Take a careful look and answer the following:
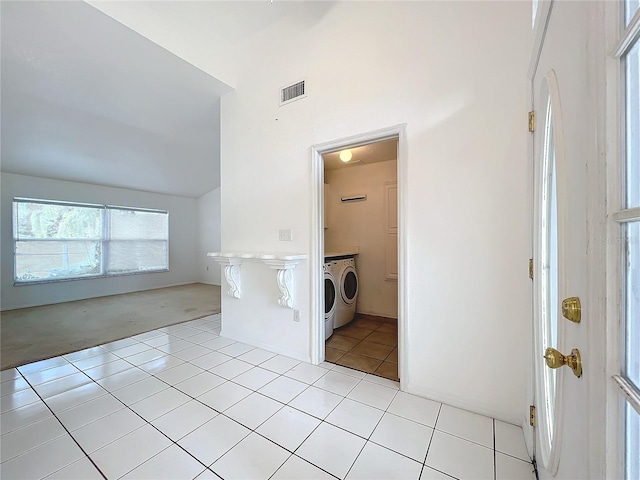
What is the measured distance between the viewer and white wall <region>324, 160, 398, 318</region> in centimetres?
389

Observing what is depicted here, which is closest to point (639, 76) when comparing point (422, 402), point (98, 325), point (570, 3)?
point (570, 3)

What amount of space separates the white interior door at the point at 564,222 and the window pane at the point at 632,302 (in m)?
0.10

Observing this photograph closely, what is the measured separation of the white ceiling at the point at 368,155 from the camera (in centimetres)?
331

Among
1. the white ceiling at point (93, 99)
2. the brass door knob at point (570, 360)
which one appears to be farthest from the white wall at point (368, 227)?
the brass door knob at point (570, 360)

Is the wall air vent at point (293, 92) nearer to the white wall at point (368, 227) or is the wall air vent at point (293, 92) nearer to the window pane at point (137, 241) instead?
the white wall at point (368, 227)

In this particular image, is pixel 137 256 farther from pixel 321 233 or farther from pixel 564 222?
pixel 564 222

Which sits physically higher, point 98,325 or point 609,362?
Result: point 609,362

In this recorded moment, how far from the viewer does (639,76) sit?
0.45 metres

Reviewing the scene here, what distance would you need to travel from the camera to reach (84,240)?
5141mm

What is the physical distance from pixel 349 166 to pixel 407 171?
2.41 m

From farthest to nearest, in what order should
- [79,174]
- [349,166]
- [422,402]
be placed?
[79,174] < [349,166] < [422,402]

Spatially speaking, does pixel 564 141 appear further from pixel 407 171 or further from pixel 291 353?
pixel 291 353

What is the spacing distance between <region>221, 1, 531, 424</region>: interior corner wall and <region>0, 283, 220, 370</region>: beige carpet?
8.27 ft

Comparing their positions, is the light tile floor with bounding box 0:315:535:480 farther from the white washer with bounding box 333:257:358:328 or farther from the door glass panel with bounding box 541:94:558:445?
the white washer with bounding box 333:257:358:328
